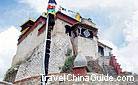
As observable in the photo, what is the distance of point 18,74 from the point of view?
38.2 m

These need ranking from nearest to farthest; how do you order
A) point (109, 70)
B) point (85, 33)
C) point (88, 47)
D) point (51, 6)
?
point (51, 6) → point (109, 70) → point (88, 47) → point (85, 33)

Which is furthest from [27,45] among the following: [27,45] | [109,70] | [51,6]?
[51,6]

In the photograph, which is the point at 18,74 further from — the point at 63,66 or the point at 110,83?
the point at 110,83

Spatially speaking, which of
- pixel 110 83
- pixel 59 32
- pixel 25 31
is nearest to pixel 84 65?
pixel 110 83

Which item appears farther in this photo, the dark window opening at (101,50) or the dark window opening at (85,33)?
the dark window opening at (101,50)

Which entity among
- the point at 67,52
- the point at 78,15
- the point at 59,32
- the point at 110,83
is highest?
the point at 78,15

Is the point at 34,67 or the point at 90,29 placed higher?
the point at 90,29

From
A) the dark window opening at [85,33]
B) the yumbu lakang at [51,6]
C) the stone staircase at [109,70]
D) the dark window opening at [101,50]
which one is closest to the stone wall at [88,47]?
the dark window opening at [85,33]

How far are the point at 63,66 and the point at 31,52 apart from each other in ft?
Answer: 26.3

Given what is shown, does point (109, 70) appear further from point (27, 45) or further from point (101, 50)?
point (27, 45)

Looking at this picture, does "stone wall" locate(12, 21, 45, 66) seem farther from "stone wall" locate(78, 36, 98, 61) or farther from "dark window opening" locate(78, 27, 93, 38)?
"stone wall" locate(78, 36, 98, 61)

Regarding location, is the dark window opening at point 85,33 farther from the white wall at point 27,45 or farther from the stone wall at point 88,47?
the white wall at point 27,45

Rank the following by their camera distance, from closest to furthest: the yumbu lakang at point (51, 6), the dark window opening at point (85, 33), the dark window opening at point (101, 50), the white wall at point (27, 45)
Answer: the yumbu lakang at point (51, 6)
the dark window opening at point (85, 33)
the white wall at point (27, 45)
the dark window opening at point (101, 50)

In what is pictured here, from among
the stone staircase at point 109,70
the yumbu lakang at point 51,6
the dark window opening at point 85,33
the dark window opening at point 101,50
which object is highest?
the dark window opening at point 85,33
